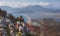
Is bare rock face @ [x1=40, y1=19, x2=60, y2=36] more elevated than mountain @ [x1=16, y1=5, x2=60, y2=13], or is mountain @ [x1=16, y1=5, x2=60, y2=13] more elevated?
mountain @ [x1=16, y1=5, x2=60, y2=13]

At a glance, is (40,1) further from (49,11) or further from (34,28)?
(34,28)

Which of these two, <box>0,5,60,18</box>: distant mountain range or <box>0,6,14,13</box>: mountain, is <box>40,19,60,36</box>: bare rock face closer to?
<box>0,5,60,18</box>: distant mountain range

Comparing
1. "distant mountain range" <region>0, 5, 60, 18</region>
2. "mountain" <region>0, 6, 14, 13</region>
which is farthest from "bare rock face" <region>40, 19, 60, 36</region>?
"mountain" <region>0, 6, 14, 13</region>

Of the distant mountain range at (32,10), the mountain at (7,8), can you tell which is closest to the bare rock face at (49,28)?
the distant mountain range at (32,10)

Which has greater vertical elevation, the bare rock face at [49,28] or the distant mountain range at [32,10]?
the distant mountain range at [32,10]

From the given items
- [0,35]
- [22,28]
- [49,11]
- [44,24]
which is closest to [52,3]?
[49,11]

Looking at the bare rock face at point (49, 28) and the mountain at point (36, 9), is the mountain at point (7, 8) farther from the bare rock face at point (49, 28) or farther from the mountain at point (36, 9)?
the bare rock face at point (49, 28)

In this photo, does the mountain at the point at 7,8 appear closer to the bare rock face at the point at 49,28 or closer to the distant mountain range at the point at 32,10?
the distant mountain range at the point at 32,10

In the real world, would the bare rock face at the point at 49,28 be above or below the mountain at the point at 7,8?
below

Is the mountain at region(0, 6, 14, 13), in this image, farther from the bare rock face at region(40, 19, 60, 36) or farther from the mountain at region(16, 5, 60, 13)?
the bare rock face at region(40, 19, 60, 36)
